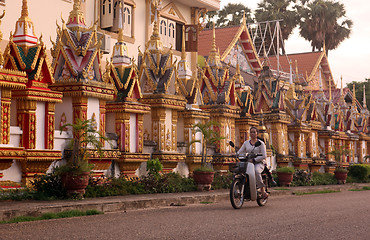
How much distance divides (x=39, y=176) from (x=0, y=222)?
3.80 meters

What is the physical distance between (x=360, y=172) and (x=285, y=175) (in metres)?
10.5

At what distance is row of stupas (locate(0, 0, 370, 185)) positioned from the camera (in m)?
13.2

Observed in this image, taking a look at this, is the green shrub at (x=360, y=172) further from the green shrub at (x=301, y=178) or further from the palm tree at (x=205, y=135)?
the palm tree at (x=205, y=135)

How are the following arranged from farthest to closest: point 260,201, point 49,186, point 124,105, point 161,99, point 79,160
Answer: point 161,99 < point 124,105 < point 260,201 < point 79,160 < point 49,186

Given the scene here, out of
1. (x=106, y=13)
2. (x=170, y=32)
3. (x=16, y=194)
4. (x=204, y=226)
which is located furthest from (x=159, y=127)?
(x=170, y=32)

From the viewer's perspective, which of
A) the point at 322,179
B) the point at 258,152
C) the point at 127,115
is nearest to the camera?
the point at 258,152

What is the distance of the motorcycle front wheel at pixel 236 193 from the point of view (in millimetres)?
12562

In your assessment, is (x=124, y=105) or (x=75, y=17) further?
(x=124, y=105)

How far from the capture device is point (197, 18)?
3008 cm

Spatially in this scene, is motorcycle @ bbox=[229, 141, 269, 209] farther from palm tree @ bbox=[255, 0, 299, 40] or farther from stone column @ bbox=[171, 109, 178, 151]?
palm tree @ bbox=[255, 0, 299, 40]

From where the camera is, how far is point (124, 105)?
16484 mm

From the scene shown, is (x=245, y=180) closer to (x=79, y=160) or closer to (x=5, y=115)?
(x=79, y=160)

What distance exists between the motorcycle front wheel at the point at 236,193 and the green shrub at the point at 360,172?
2072 cm

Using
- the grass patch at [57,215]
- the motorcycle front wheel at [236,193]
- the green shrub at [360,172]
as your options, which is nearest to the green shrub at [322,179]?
the green shrub at [360,172]
